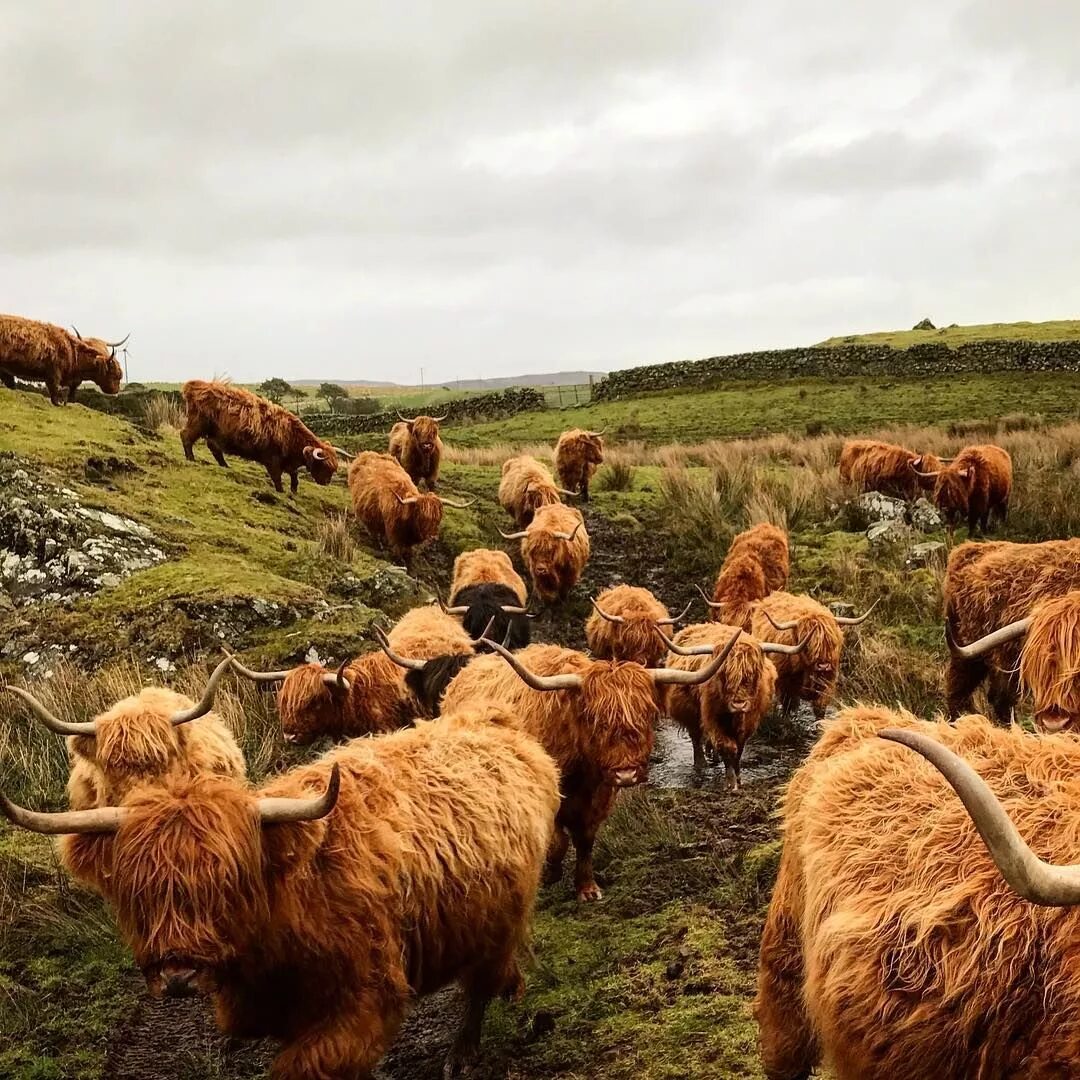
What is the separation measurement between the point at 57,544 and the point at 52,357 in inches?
192

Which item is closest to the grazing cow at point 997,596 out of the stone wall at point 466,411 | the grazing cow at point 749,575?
the grazing cow at point 749,575

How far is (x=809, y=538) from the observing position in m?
12.8

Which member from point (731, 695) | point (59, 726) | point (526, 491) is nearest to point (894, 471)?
point (526, 491)

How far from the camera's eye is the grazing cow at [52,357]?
11.4 metres

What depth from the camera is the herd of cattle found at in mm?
1733

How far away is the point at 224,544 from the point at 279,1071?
729 cm

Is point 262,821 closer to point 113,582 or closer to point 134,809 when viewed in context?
point 134,809

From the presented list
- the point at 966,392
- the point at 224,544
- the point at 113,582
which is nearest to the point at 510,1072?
the point at 113,582

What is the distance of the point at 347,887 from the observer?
2820mm

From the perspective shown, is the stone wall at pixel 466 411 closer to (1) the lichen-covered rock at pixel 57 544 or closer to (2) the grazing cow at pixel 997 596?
(1) the lichen-covered rock at pixel 57 544

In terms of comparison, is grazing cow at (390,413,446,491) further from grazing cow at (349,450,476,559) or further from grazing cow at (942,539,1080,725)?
grazing cow at (942,539,1080,725)

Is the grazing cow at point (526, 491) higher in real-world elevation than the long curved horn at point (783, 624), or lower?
higher

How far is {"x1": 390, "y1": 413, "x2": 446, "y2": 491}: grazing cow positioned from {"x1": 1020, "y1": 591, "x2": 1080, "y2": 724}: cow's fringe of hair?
1114 cm

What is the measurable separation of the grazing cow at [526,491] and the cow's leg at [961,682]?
6.59m
